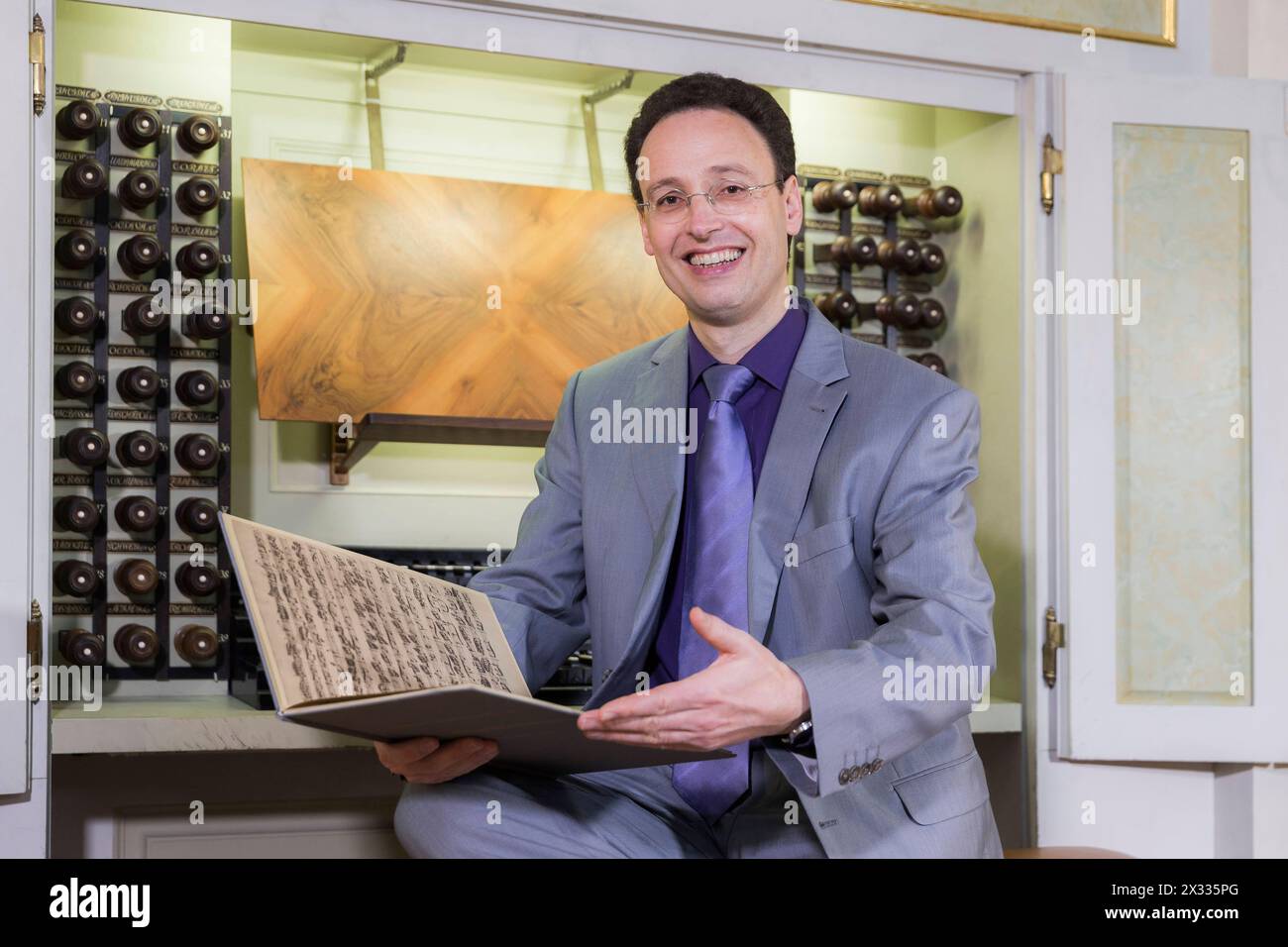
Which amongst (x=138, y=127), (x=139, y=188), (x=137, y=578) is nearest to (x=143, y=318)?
(x=139, y=188)

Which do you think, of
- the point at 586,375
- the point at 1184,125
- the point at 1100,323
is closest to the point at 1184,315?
the point at 1100,323

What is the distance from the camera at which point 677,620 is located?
218cm

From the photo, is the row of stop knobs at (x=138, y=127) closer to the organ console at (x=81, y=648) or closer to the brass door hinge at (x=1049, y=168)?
the organ console at (x=81, y=648)

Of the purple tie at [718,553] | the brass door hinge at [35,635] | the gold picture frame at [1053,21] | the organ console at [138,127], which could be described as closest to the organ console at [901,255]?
the gold picture frame at [1053,21]

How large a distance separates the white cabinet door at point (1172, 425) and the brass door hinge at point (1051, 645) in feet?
0.08

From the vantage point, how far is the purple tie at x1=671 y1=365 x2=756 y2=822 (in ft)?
6.68

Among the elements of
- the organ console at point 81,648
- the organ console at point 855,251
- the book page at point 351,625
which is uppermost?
the organ console at point 855,251

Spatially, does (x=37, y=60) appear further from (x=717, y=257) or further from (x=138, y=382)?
(x=717, y=257)

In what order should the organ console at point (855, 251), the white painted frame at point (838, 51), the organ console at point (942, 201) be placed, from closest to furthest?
the white painted frame at point (838, 51) → the organ console at point (942, 201) → the organ console at point (855, 251)

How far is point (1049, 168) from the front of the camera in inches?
134

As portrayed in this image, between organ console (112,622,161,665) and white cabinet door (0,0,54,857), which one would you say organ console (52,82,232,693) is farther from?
white cabinet door (0,0,54,857)

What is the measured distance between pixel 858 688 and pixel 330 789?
7.41 ft

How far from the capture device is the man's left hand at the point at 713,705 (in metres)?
1.57

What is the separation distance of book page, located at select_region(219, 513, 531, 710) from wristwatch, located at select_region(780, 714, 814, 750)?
1.20 feet
